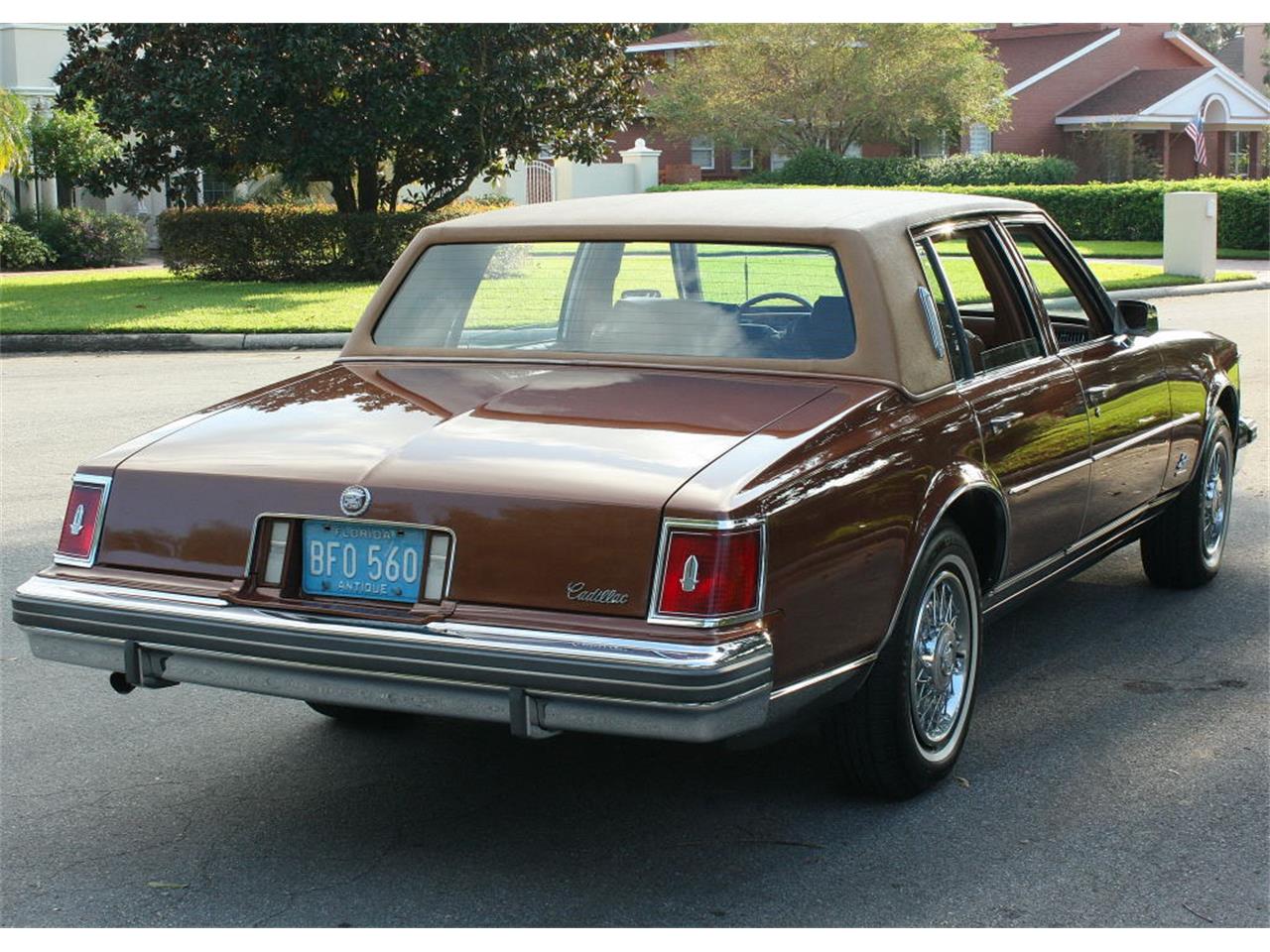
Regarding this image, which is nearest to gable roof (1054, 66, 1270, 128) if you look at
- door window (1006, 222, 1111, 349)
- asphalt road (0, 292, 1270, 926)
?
door window (1006, 222, 1111, 349)

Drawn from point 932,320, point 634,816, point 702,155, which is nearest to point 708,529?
point 634,816

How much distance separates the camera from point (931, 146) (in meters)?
48.4

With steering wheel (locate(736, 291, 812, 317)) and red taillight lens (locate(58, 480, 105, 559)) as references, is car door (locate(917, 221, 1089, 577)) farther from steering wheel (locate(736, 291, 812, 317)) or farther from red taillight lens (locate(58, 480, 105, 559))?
red taillight lens (locate(58, 480, 105, 559))

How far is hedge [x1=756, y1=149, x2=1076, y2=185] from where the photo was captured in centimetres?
4431

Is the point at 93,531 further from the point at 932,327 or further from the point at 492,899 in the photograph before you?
the point at 932,327

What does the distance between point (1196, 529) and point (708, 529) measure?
3.81 metres

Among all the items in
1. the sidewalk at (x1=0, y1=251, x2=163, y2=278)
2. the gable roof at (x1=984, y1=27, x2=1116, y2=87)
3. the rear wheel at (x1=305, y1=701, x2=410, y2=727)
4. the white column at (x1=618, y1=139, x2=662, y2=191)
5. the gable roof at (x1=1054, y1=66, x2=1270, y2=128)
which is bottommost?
the rear wheel at (x1=305, y1=701, x2=410, y2=727)

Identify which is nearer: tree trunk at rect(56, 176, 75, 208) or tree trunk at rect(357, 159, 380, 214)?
tree trunk at rect(357, 159, 380, 214)

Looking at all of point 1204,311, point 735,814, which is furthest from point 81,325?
point 735,814

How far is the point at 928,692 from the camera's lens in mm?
4742

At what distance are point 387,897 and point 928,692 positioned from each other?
165 cm

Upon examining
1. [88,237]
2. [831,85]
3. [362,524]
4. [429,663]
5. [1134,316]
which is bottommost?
[429,663]

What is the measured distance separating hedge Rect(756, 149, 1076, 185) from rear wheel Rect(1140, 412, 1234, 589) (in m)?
37.4

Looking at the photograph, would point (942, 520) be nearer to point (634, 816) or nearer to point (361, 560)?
point (634, 816)
